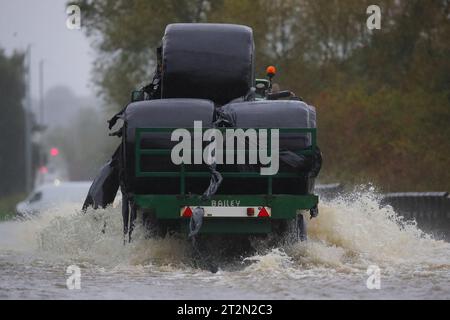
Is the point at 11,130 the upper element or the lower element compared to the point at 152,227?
lower

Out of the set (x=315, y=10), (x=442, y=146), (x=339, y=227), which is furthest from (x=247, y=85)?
(x=315, y=10)

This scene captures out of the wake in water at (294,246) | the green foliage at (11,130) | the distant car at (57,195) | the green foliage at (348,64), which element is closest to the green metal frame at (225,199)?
the wake in water at (294,246)

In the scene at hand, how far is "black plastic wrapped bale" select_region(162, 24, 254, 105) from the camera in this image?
17359 millimetres

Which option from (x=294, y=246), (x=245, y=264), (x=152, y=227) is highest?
(x=152, y=227)

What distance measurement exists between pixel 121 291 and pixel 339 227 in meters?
5.97

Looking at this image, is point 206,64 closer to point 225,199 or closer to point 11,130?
point 225,199

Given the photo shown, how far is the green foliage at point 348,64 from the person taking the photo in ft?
116

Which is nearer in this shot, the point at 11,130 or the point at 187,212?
the point at 187,212

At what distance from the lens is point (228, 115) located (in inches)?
637

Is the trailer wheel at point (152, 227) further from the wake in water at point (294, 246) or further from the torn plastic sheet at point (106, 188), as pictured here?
the torn plastic sheet at point (106, 188)

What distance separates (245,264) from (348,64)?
3037 cm

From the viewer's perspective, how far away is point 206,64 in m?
17.3

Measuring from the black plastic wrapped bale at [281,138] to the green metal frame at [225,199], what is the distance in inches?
4.5

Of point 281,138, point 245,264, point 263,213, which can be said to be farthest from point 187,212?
point 281,138
